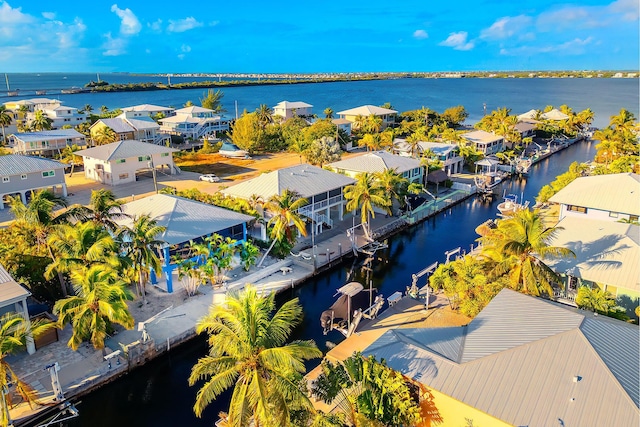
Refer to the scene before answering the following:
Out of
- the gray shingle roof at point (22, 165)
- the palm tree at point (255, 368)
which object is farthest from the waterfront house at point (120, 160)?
the palm tree at point (255, 368)

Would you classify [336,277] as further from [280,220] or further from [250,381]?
[250,381]

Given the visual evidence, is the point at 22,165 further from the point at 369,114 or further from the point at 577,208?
the point at 369,114

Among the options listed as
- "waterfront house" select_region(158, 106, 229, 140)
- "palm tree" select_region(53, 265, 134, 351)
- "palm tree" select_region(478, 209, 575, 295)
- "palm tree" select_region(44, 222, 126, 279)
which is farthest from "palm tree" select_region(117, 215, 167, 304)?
"waterfront house" select_region(158, 106, 229, 140)

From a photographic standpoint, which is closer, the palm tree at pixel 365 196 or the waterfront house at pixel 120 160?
the palm tree at pixel 365 196

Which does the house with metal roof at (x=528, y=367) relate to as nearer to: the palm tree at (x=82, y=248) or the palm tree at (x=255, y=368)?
the palm tree at (x=255, y=368)

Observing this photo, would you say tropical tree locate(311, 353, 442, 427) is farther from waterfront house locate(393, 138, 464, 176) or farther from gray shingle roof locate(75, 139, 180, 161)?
gray shingle roof locate(75, 139, 180, 161)

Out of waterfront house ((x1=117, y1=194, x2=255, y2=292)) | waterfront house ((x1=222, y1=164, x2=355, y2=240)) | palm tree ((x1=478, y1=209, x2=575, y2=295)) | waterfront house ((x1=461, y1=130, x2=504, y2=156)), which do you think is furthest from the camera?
waterfront house ((x1=461, y1=130, x2=504, y2=156))
